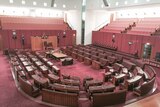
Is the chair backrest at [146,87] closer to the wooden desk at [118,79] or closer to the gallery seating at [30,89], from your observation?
the wooden desk at [118,79]

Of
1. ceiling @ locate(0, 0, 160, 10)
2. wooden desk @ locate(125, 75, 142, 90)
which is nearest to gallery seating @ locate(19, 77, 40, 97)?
wooden desk @ locate(125, 75, 142, 90)

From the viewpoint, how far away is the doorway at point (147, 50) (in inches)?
516

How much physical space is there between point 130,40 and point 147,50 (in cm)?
206

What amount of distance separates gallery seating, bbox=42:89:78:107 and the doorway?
10.1 metres

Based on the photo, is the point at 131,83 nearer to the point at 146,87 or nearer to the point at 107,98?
the point at 146,87

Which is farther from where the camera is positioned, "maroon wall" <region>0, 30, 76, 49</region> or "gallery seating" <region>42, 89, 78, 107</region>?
Answer: "maroon wall" <region>0, 30, 76, 49</region>

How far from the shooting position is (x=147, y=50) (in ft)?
43.6

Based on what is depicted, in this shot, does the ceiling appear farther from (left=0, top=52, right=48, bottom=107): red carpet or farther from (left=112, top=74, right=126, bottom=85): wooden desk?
(left=0, top=52, right=48, bottom=107): red carpet

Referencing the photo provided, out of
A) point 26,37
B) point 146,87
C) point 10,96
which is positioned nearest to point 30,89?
point 10,96

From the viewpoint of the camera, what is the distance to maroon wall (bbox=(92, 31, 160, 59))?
41.6ft

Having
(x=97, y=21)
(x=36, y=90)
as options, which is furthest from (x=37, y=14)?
(x=36, y=90)

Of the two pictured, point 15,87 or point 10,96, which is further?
point 15,87

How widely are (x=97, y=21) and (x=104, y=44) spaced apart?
4232mm

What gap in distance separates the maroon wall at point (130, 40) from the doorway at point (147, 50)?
0.89 feet
